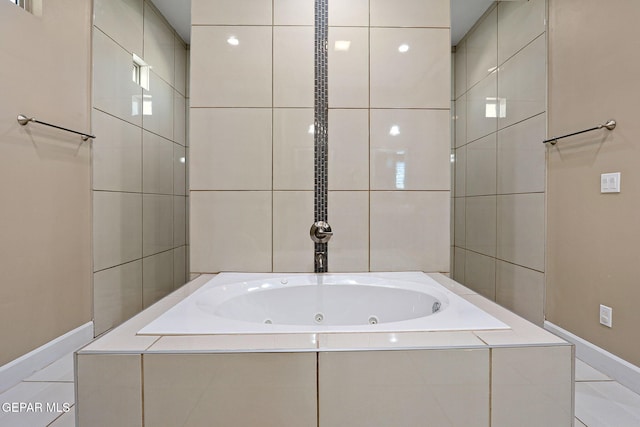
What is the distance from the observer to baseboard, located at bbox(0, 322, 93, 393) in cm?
151

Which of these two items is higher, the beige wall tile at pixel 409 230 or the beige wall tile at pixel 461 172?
the beige wall tile at pixel 461 172

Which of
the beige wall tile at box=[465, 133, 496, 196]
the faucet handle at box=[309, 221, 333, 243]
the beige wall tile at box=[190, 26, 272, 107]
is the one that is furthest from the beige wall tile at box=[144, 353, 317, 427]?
the beige wall tile at box=[465, 133, 496, 196]

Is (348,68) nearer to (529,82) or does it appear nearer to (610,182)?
(529,82)

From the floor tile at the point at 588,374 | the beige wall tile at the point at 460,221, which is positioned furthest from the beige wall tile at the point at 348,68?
the floor tile at the point at 588,374

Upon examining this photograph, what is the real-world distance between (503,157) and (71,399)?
8.57 feet

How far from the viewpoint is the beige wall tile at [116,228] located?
1.87m

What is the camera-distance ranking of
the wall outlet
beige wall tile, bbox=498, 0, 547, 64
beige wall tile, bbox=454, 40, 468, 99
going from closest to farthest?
the wall outlet → beige wall tile, bbox=454, 40, 468, 99 → beige wall tile, bbox=498, 0, 547, 64

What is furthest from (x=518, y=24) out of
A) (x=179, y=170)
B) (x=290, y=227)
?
(x=179, y=170)

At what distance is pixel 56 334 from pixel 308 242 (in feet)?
4.96

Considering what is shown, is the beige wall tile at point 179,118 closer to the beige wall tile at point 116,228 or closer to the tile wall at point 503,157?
the beige wall tile at point 116,228

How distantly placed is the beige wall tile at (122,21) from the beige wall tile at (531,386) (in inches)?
87.7

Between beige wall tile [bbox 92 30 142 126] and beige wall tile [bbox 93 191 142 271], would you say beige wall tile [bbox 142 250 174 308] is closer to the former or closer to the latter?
beige wall tile [bbox 93 191 142 271]

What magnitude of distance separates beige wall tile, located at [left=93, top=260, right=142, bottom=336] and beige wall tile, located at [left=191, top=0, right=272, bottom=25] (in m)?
1.45

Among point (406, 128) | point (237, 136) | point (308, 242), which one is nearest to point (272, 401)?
point (308, 242)
